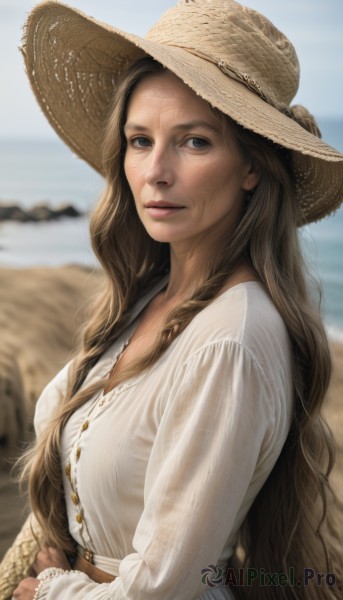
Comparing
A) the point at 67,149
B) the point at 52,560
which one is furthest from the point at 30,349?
the point at 67,149

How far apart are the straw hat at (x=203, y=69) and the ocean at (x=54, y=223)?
3.06 metres

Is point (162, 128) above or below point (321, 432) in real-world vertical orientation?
above

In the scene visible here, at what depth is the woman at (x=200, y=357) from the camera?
4.36 feet

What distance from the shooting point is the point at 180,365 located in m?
1.43

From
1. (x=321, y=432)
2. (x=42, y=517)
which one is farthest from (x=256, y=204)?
A: (x=42, y=517)

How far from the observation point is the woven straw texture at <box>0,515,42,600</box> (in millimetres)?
1815

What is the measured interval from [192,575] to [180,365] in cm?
35

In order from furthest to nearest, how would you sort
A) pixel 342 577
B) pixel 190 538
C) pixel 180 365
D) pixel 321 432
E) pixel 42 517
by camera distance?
pixel 342 577 → pixel 42 517 → pixel 321 432 → pixel 180 365 → pixel 190 538

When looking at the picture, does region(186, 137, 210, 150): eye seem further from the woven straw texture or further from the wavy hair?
the woven straw texture

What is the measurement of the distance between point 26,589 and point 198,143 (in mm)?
945

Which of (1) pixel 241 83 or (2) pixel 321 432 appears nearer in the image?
(1) pixel 241 83

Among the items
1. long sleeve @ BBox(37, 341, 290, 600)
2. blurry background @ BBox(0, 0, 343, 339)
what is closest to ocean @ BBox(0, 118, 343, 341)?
blurry background @ BBox(0, 0, 343, 339)

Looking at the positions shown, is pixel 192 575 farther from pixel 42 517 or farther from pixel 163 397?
pixel 42 517

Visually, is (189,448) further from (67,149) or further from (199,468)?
(67,149)
